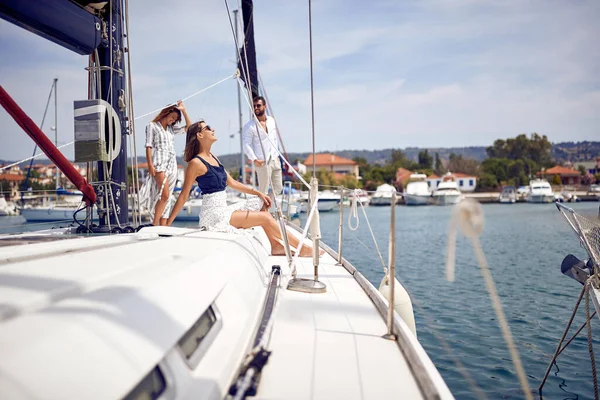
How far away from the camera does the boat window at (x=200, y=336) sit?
5.60 ft

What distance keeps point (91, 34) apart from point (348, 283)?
2903 mm

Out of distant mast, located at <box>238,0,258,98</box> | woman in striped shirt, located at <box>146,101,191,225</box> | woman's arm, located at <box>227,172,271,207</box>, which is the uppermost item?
distant mast, located at <box>238,0,258,98</box>

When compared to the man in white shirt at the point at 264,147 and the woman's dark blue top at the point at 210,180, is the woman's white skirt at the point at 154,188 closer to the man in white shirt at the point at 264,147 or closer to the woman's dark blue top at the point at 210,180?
the man in white shirt at the point at 264,147

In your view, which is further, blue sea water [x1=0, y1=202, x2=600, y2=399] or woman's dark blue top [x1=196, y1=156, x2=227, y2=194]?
blue sea water [x1=0, y1=202, x2=600, y2=399]

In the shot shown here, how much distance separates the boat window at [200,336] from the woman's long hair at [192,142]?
2.31 meters

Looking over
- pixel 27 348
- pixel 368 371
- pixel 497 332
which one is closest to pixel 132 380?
pixel 27 348

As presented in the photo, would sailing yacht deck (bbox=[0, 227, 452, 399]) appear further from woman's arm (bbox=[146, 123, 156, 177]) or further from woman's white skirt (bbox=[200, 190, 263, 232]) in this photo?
woman's arm (bbox=[146, 123, 156, 177])

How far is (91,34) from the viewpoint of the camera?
157 inches

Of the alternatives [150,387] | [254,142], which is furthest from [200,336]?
[254,142]

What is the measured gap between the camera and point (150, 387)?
1.38 metres

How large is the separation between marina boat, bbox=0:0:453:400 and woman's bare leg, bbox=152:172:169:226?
4.12ft

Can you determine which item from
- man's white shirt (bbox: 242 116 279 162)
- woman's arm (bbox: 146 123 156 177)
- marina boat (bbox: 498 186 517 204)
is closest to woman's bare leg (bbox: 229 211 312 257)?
woman's arm (bbox: 146 123 156 177)

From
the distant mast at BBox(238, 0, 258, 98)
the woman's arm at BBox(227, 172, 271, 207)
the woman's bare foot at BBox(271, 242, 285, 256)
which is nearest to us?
the woman's arm at BBox(227, 172, 271, 207)

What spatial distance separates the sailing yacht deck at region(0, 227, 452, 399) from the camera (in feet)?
3.77
